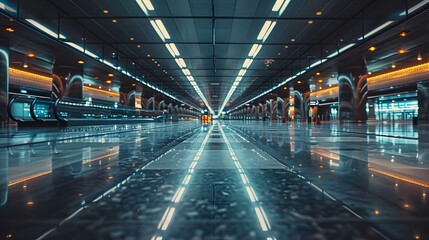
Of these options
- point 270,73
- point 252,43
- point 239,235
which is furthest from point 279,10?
point 270,73

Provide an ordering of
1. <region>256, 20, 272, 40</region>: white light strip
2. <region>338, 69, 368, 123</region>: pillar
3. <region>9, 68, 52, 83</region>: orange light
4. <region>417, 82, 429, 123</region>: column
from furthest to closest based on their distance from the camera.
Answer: <region>417, 82, 429, 123</region>: column → <region>9, 68, 52, 83</region>: orange light → <region>338, 69, 368, 123</region>: pillar → <region>256, 20, 272, 40</region>: white light strip

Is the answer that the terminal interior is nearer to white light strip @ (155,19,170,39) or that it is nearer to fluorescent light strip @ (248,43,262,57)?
white light strip @ (155,19,170,39)

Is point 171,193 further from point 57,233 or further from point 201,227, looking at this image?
point 57,233

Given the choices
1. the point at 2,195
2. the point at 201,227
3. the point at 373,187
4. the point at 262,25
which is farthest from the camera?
the point at 262,25

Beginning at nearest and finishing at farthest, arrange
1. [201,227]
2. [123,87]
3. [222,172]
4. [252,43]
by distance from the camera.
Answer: [201,227] < [222,172] < [252,43] < [123,87]

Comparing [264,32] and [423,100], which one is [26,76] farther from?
[423,100]

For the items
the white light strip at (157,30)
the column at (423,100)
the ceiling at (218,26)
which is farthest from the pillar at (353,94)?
the white light strip at (157,30)

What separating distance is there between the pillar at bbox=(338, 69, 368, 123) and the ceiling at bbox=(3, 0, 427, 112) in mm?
2015

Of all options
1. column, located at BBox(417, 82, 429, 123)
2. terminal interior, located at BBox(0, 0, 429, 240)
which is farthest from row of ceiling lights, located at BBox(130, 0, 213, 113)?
column, located at BBox(417, 82, 429, 123)

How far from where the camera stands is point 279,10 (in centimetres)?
1572

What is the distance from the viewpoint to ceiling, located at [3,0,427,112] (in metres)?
14.9

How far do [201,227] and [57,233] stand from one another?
50.9 inches

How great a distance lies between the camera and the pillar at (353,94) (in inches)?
1094

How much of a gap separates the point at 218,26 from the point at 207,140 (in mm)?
8180
